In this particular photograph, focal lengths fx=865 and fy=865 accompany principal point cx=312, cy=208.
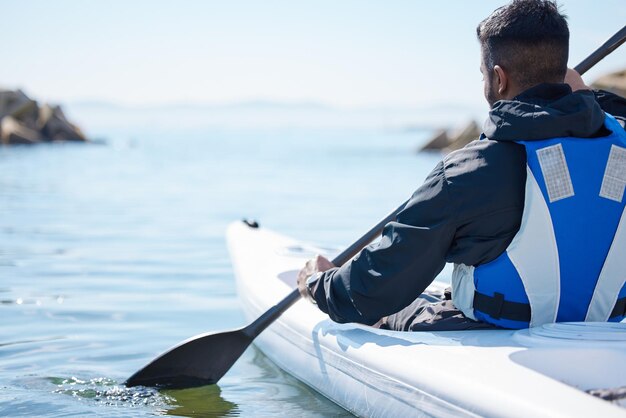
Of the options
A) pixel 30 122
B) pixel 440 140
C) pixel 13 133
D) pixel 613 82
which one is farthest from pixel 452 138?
pixel 613 82

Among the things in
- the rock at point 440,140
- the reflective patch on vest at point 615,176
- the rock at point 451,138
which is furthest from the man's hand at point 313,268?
the rock at point 440,140

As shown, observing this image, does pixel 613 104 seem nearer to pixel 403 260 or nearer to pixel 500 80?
pixel 500 80

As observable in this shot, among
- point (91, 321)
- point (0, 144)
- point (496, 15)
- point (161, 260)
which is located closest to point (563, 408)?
point (496, 15)

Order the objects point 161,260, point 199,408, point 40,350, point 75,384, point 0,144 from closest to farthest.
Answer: point 199,408 → point 75,384 → point 40,350 → point 161,260 → point 0,144

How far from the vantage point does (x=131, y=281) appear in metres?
6.24

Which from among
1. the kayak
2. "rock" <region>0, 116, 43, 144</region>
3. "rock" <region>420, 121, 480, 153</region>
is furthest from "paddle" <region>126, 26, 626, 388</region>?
"rock" <region>0, 116, 43, 144</region>

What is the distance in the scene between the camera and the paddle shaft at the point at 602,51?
133 inches

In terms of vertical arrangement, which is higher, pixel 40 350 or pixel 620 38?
pixel 620 38

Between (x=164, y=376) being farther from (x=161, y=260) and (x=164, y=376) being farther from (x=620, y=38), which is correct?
(x=161, y=260)

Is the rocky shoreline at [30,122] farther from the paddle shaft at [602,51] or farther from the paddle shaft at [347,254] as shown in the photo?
the paddle shaft at [602,51]

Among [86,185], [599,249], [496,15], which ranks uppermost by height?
[496,15]

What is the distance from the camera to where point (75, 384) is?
142 inches

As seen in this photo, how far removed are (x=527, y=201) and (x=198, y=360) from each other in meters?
1.83

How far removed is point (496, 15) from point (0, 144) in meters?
31.3
